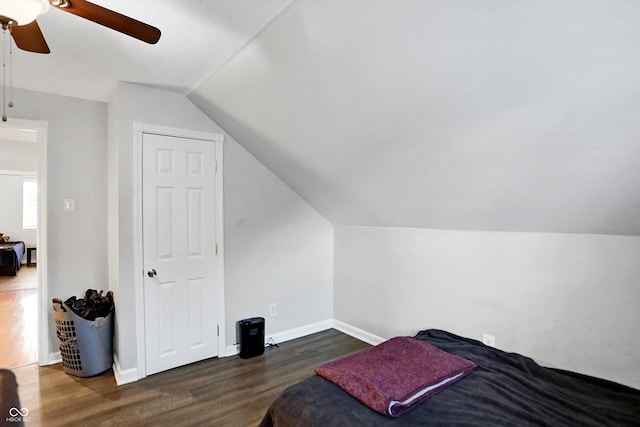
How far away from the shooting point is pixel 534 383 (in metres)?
1.83

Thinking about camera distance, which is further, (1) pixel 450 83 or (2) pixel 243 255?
(2) pixel 243 255

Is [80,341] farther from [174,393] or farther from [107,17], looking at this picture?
[107,17]

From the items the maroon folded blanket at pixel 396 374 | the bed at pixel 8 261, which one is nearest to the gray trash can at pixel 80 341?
the maroon folded blanket at pixel 396 374

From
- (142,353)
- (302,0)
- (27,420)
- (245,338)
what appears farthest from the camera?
(245,338)

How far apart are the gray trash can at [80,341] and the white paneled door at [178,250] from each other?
0.40 meters

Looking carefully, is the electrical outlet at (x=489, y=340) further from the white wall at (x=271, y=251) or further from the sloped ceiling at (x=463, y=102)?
the white wall at (x=271, y=251)

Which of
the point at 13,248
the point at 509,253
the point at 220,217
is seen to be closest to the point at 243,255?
the point at 220,217

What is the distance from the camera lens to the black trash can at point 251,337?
10.5ft

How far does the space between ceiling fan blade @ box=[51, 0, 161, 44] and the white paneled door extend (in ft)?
4.98

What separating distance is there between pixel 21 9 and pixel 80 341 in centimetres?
250

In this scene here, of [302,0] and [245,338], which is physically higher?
[302,0]

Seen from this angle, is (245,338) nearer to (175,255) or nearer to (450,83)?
(175,255)

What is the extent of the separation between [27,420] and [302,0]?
3064 mm

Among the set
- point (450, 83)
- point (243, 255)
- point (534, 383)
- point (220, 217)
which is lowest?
point (534, 383)
